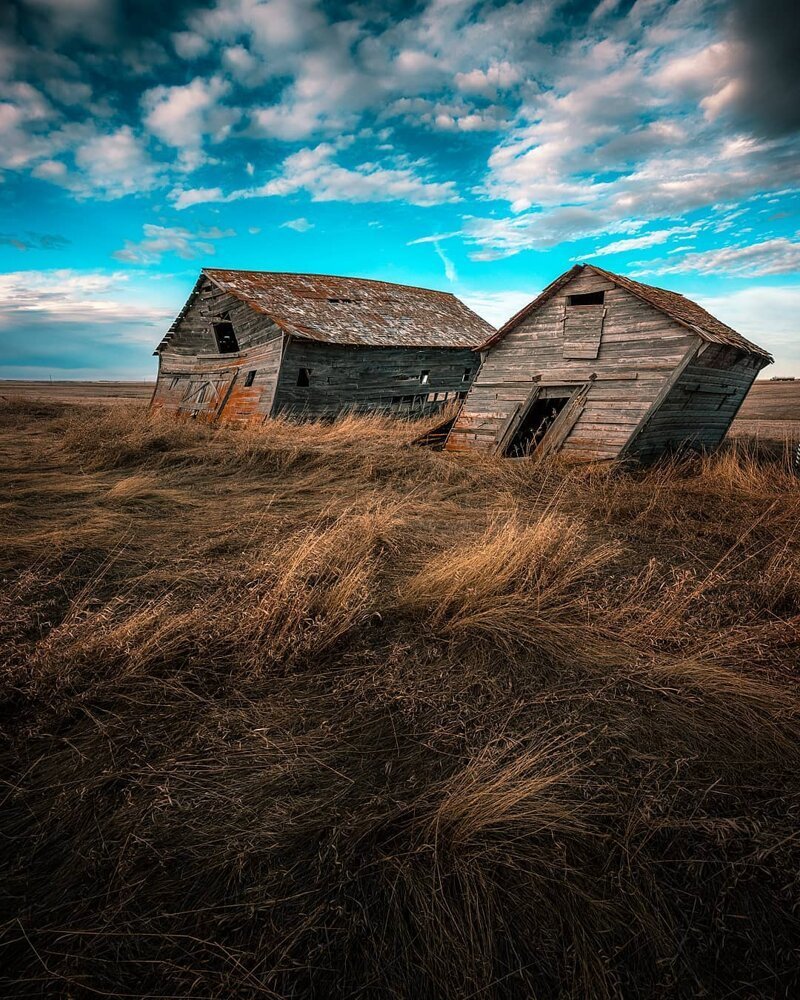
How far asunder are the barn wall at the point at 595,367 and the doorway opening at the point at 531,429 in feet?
1.37

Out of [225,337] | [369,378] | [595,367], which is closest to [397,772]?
[595,367]

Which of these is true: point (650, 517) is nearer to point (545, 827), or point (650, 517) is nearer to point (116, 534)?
point (545, 827)

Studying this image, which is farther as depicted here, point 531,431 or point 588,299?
point 531,431

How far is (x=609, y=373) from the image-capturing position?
955 centimetres

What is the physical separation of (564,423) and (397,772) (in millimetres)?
8971

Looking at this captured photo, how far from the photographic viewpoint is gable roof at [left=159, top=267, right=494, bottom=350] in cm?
1627

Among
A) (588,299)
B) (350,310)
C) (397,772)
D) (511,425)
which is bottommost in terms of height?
(397,772)

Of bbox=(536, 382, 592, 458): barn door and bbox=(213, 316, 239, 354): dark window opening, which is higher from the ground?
bbox=(213, 316, 239, 354): dark window opening

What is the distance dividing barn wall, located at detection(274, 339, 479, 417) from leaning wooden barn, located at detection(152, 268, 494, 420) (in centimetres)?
3

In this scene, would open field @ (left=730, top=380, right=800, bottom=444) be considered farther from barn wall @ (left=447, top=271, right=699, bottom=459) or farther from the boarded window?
the boarded window

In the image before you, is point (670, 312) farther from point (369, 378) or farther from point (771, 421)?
point (771, 421)

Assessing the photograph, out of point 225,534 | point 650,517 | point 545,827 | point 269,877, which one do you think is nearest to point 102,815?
point 269,877

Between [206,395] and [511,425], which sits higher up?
[206,395]

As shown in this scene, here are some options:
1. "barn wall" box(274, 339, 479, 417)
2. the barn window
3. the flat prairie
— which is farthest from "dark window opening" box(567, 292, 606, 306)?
the flat prairie
